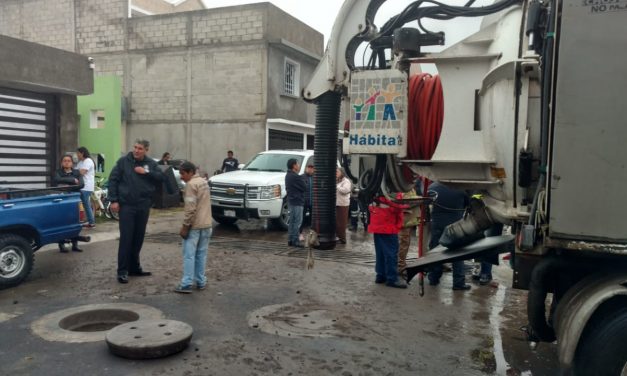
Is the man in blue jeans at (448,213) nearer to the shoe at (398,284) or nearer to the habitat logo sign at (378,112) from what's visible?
the shoe at (398,284)

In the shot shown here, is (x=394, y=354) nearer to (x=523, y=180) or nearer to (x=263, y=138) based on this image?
(x=523, y=180)

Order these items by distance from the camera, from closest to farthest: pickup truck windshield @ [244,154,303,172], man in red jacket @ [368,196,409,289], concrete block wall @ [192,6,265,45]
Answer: man in red jacket @ [368,196,409,289], pickup truck windshield @ [244,154,303,172], concrete block wall @ [192,6,265,45]

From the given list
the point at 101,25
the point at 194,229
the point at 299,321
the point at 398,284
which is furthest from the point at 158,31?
the point at 299,321

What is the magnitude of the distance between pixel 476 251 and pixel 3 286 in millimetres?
5880

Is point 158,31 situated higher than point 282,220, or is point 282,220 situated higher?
point 158,31

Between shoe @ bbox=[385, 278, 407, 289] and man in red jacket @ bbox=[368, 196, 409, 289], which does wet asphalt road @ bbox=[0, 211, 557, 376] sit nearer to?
shoe @ bbox=[385, 278, 407, 289]

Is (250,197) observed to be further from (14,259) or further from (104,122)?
(104,122)

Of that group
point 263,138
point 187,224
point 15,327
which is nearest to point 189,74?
point 263,138

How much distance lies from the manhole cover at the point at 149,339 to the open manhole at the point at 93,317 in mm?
510

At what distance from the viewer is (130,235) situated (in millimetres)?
7461

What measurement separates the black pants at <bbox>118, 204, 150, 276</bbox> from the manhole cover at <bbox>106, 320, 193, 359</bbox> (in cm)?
228

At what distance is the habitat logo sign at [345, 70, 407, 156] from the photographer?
402cm

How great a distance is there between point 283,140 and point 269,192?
10855mm

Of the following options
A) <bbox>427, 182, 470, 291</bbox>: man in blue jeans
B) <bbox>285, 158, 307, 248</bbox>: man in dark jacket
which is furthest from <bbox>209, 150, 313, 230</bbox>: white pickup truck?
<bbox>427, 182, 470, 291</bbox>: man in blue jeans
